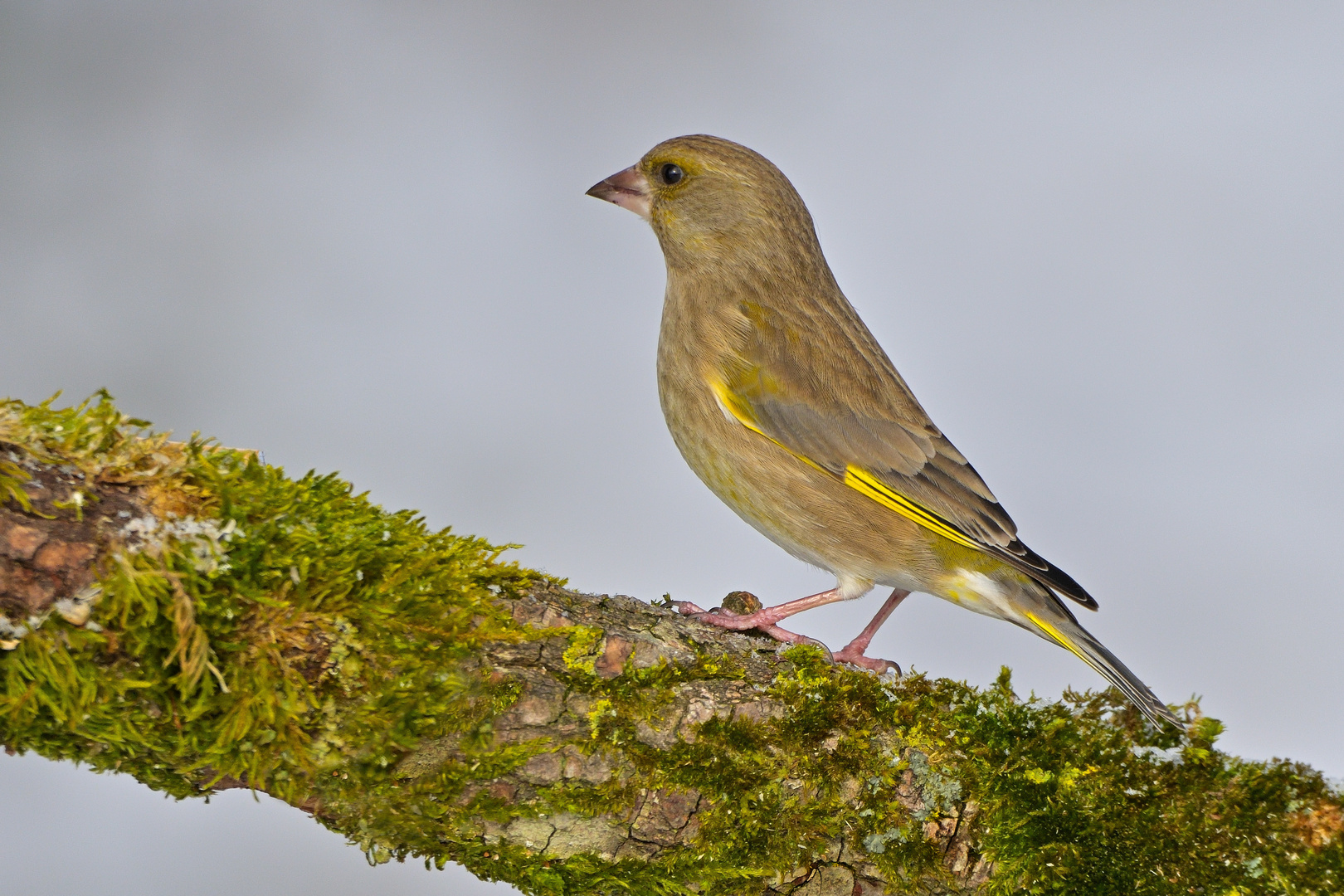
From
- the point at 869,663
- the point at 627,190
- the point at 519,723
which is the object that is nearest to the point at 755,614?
the point at 869,663

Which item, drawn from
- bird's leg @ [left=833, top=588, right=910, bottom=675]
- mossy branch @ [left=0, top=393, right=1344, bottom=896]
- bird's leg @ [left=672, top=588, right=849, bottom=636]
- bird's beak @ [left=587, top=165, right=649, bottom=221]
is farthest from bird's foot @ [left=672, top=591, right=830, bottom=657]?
bird's beak @ [left=587, top=165, right=649, bottom=221]

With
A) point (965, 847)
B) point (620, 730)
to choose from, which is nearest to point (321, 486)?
point (620, 730)

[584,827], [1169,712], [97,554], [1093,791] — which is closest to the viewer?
[97,554]

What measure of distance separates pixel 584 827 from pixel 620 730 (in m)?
A: 0.22

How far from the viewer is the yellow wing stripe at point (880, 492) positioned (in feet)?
11.4

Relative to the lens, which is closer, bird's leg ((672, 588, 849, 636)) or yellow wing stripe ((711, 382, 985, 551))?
bird's leg ((672, 588, 849, 636))

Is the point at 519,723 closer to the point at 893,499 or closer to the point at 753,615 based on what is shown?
the point at 753,615

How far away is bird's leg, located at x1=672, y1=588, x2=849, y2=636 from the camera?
10.5 feet

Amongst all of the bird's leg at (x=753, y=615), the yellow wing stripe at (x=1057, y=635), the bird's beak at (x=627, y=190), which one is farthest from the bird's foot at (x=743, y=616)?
the bird's beak at (x=627, y=190)

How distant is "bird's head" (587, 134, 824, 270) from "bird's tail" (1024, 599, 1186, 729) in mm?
1697

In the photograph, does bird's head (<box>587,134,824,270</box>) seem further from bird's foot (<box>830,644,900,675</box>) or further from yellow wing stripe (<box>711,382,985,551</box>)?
bird's foot (<box>830,644,900,675</box>)

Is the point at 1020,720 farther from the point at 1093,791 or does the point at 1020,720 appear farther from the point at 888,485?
the point at 888,485

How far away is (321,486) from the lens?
6.95 ft

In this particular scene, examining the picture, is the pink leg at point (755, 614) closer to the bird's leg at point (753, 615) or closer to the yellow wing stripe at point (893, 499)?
the bird's leg at point (753, 615)
